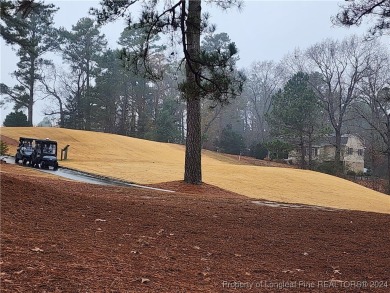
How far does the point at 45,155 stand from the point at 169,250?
18258 millimetres

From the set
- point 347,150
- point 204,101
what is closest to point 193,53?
point 204,101

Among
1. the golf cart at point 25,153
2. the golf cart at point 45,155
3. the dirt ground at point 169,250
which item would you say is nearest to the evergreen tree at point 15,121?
the golf cart at point 25,153

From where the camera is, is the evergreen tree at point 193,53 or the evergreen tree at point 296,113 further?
the evergreen tree at point 296,113

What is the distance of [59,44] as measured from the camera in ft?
184

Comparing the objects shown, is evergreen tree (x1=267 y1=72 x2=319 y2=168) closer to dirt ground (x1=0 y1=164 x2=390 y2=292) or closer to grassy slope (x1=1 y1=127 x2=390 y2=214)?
grassy slope (x1=1 y1=127 x2=390 y2=214)

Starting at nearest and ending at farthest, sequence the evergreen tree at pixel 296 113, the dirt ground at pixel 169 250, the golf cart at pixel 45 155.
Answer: the dirt ground at pixel 169 250 → the golf cart at pixel 45 155 → the evergreen tree at pixel 296 113

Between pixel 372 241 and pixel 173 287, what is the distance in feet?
13.5

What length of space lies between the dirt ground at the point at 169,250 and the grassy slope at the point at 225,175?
11.0 m

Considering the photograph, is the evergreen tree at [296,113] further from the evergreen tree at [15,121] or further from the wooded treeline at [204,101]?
the evergreen tree at [15,121]

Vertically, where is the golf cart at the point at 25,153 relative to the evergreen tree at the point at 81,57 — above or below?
below

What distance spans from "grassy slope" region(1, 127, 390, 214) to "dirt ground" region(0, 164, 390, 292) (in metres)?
11.0

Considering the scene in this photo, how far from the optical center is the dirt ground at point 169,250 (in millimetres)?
3222

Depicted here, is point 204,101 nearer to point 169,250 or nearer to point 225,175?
point 225,175

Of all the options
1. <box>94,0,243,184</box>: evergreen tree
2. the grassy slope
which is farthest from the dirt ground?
the grassy slope
